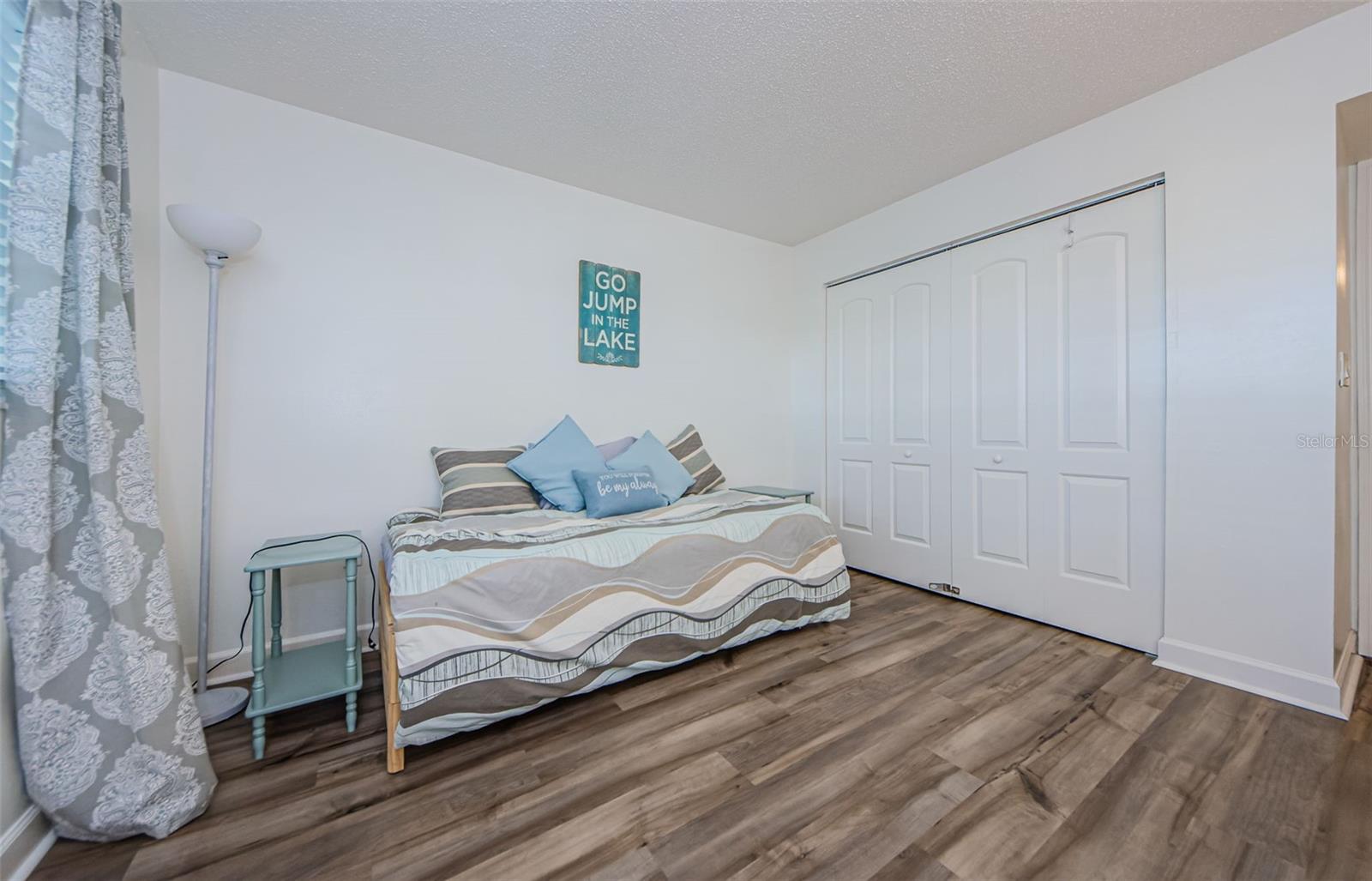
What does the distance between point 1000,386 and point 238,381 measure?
12.3 feet

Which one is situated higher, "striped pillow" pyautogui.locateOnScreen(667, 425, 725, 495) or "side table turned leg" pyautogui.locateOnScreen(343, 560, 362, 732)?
"striped pillow" pyautogui.locateOnScreen(667, 425, 725, 495)

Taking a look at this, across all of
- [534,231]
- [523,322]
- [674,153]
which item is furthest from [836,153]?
[523,322]

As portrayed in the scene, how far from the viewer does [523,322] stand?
277 centimetres

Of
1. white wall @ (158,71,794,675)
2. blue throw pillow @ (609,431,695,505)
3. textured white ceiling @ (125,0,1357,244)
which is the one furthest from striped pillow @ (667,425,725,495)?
textured white ceiling @ (125,0,1357,244)

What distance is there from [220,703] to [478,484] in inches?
46.9

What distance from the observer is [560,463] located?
259 cm

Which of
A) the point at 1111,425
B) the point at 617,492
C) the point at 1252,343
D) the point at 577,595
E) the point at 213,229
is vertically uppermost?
the point at 213,229

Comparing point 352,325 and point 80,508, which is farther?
point 352,325

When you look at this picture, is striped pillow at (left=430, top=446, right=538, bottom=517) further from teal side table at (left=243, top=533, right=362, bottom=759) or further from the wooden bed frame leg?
the wooden bed frame leg

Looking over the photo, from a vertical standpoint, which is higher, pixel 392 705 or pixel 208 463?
pixel 208 463

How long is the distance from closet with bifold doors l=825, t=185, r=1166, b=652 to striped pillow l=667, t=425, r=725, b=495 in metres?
1.07

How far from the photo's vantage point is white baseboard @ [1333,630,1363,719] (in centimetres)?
170

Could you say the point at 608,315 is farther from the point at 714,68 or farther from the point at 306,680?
the point at 306,680

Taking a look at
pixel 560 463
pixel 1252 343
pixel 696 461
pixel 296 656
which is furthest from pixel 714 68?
pixel 296 656
